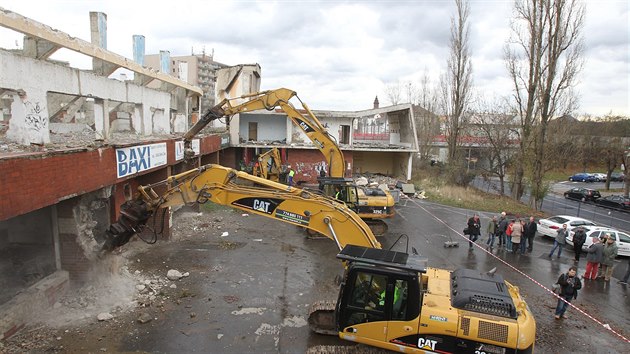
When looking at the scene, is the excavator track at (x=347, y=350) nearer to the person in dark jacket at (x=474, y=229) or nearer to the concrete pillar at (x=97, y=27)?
the person in dark jacket at (x=474, y=229)

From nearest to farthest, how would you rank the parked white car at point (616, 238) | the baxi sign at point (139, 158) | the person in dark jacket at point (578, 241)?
the baxi sign at point (139, 158)
the person in dark jacket at point (578, 241)
the parked white car at point (616, 238)

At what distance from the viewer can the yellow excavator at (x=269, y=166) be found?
22.6 metres

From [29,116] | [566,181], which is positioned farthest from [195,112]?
[566,181]

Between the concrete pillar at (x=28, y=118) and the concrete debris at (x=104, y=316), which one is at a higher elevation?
the concrete pillar at (x=28, y=118)

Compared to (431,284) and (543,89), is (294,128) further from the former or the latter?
(431,284)

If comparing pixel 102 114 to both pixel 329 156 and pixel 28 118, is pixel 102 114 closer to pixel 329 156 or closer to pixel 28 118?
pixel 28 118

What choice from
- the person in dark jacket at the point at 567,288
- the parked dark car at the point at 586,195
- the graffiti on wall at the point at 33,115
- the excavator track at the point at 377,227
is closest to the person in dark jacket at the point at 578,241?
the person in dark jacket at the point at 567,288

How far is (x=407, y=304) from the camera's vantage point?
6.57 m

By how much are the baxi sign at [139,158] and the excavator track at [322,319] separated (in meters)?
5.89

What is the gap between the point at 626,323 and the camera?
33.1ft

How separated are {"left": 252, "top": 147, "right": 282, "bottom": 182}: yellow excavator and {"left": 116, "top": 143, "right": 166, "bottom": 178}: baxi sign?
9.74 metres

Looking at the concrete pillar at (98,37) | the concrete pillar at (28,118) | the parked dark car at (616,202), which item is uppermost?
the concrete pillar at (98,37)

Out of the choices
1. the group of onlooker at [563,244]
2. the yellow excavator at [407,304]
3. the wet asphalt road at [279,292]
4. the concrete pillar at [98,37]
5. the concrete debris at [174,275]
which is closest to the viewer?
the yellow excavator at [407,304]

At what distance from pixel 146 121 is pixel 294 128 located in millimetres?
16468
